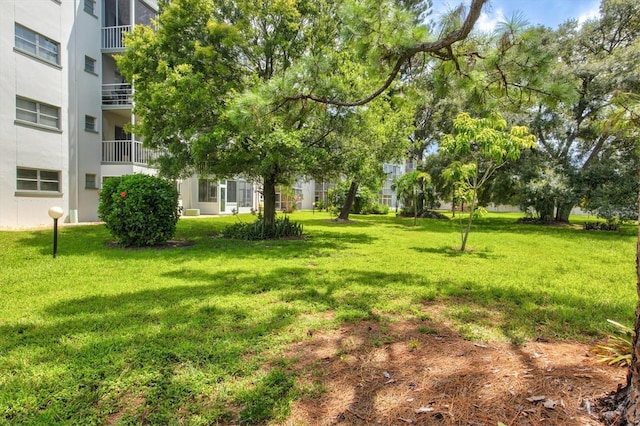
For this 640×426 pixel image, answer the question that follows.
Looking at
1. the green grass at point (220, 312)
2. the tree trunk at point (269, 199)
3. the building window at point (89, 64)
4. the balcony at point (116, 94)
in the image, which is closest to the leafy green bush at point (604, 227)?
the green grass at point (220, 312)

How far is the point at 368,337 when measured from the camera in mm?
3227

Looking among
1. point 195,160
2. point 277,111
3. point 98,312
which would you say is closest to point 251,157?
point 195,160

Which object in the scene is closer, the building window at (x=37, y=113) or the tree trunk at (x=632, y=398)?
the tree trunk at (x=632, y=398)

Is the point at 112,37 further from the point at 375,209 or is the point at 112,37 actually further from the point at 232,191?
the point at 375,209

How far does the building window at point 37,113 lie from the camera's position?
12.2 metres

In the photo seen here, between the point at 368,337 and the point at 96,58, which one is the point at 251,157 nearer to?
the point at 368,337

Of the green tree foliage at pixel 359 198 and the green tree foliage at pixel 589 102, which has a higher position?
the green tree foliage at pixel 589 102

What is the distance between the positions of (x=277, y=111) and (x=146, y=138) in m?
7.22

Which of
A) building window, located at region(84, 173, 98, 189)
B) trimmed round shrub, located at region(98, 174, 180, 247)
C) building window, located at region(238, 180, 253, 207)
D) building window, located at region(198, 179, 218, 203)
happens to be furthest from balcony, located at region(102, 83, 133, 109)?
building window, located at region(238, 180, 253, 207)

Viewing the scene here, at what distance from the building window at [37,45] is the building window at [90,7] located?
2402 mm

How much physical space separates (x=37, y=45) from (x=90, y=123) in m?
3.30

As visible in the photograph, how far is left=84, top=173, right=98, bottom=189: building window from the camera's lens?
1509cm

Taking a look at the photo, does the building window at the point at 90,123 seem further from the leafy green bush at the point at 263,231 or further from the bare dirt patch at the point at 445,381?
the bare dirt patch at the point at 445,381

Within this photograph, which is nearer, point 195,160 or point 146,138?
point 195,160
